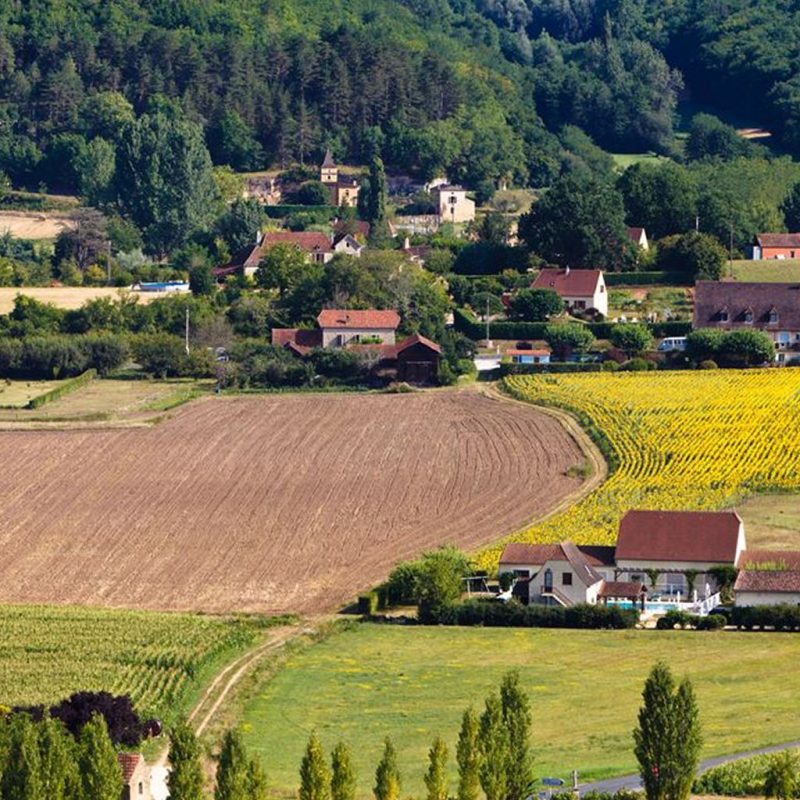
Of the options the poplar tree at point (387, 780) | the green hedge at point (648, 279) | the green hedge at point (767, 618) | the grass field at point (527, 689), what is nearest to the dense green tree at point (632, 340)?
the green hedge at point (648, 279)

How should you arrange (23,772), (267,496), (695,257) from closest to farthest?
1. (23,772)
2. (267,496)
3. (695,257)

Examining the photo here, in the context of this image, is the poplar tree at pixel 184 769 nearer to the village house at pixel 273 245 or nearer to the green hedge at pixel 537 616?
the green hedge at pixel 537 616

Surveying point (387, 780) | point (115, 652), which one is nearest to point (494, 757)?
point (387, 780)

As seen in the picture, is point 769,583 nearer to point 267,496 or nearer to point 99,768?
point 267,496

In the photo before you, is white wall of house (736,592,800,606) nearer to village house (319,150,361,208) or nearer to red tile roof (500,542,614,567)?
red tile roof (500,542,614,567)

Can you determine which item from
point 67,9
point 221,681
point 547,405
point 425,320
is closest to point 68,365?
point 425,320

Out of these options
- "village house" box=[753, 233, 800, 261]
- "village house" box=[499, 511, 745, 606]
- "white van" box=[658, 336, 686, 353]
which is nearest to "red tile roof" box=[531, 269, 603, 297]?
"white van" box=[658, 336, 686, 353]
